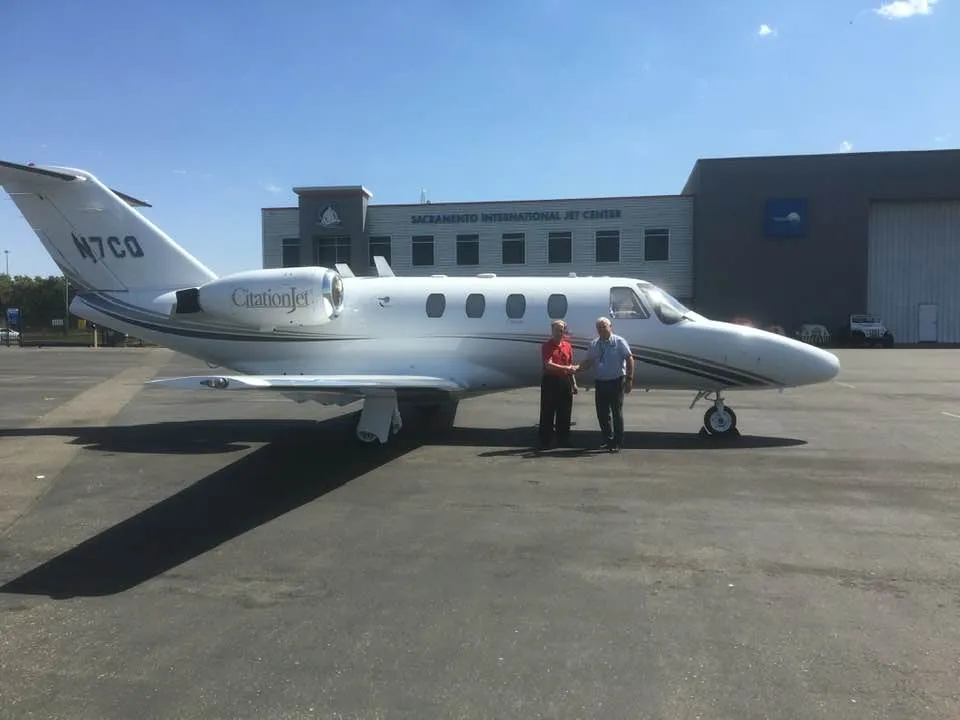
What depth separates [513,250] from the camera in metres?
46.8

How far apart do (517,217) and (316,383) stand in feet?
127

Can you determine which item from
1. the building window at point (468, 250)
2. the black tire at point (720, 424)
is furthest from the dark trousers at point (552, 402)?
the building window at point (468, 250)

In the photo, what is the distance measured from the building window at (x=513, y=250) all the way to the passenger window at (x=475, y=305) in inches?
1389

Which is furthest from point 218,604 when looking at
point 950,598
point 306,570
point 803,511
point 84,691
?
point 803,511

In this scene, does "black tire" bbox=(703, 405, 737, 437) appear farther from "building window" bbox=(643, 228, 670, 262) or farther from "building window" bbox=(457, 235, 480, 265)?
"building window" bbox=(457, 235, 480, 265)

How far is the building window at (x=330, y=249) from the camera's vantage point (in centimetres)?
4797

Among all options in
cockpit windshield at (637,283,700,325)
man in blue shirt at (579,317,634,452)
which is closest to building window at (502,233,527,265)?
cockpit windshield at (637,283,700,325)

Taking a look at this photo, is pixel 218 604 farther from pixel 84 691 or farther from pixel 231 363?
pixel 231 363

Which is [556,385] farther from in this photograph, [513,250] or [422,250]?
[422,250]

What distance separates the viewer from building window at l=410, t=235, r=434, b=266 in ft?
157

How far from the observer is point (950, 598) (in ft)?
16.4

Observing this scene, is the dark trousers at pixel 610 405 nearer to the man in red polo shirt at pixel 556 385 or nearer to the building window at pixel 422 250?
the man in red polo shirt at pixel 556 385

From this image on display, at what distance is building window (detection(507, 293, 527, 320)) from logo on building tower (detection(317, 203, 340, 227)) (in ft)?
124

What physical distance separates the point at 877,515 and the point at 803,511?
26.8 inches
